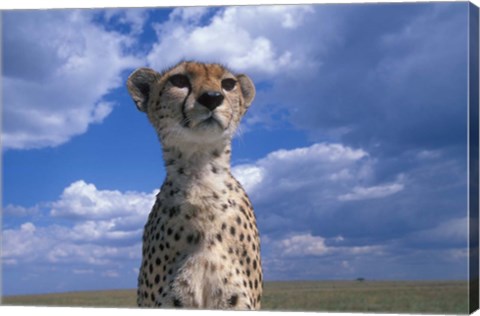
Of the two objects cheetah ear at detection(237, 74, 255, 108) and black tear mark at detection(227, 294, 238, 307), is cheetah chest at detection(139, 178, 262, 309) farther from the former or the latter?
cheetah ear at detection(237, 74, 255, 108)

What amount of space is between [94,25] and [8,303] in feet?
6.51

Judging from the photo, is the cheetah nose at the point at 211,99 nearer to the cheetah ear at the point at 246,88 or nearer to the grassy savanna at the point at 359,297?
the cheetah ear at the point at 246,88

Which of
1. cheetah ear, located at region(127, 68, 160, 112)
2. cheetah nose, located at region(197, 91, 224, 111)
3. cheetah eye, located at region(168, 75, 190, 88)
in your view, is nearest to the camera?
cheetah nose, located at region(197, 91, 224, 111)

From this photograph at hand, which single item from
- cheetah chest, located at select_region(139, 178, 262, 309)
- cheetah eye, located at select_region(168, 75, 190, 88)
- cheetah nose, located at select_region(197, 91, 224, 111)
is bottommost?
cheetah chest, located at select_region(139, 178, 262, 309)

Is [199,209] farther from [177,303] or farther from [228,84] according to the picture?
[228,84]

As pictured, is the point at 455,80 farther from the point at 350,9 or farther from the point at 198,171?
the point at 198,171

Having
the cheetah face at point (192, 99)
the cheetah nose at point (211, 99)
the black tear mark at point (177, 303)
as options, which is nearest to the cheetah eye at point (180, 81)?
the cheetah face at point (192, 99)

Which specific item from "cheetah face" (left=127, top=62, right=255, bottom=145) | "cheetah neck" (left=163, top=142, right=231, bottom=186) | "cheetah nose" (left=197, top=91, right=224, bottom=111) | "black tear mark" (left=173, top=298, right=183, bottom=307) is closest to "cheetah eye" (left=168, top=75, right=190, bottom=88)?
"cheetah face" (left=127, top=62, right=255, bottom=145)

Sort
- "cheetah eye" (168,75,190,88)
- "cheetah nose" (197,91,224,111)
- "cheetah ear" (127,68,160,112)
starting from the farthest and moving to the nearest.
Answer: "cheetah ear" (127,68,160,112)
"cheetah eye" (168,75,190,88)
"cheetah nose" (197,91,224,111)

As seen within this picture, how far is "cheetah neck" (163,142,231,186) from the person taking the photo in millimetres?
5621

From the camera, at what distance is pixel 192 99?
5.49 meters

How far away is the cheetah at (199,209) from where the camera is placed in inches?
215

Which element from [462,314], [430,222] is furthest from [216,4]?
[462,314]

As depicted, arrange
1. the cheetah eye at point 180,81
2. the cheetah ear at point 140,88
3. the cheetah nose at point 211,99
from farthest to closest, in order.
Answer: the cheetah ear at point 140,88 → the cheetah eye at point 180,81 → the cheetah nose at point 211,99
